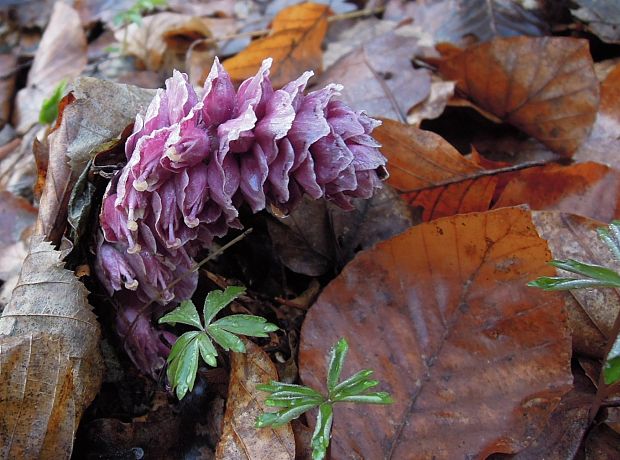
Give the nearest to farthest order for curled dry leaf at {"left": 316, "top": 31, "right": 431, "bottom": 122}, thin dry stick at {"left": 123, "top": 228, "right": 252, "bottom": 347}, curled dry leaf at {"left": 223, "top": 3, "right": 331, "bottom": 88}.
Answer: thin dry stick at {"left": 123, "top": 228, "right": 252, "bottom": 347} < curled dry leaf at {"left": 316, "top": 31, "right": 431, "bottom": 122} < curled dry leaf at {"left": 223, "top": 3, "right": 331, "bottom": 88}

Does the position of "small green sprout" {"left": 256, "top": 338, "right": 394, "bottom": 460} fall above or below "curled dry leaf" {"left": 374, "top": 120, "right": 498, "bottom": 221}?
above

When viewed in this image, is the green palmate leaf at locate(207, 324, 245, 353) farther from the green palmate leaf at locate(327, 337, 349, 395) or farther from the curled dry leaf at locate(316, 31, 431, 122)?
the curled dry leaf at locate(316, 31, 431, 122)

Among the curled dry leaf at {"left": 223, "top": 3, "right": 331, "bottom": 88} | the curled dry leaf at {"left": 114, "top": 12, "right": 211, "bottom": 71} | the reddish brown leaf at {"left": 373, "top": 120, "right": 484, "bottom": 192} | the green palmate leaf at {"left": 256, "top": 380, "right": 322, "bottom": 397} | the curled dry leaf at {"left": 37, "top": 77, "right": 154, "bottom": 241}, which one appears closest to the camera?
the green palmate leaf at {"left": 256, "top": 380, "right": 322, "bottom": 397}

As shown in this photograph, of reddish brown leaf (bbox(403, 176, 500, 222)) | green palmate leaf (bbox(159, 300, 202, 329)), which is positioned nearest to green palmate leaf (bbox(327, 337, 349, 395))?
green palmate leaf (bbox(159, 300, 202, 329))

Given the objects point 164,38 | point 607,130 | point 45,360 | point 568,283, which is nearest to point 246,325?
point 45,360

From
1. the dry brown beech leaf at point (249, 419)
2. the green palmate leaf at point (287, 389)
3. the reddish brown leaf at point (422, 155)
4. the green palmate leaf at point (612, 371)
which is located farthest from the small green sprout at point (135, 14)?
the green palmate leaf at point (612, 371)

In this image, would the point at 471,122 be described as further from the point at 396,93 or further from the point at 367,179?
the point at 367,179

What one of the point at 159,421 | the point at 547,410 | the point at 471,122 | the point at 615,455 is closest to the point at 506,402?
the point at 547,410
